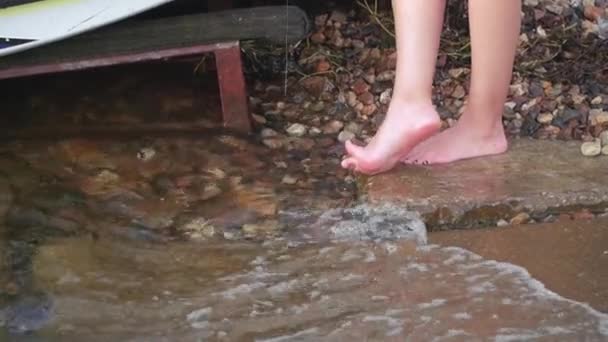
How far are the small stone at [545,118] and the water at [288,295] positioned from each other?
2.60 feet

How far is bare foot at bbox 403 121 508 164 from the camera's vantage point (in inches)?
99.4

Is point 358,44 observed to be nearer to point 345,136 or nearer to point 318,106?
point 318,106

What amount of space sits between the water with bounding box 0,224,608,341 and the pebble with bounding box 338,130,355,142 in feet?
2.03

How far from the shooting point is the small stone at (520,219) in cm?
231

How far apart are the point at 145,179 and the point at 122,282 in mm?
511

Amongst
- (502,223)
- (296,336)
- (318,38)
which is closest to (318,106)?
(318,38)

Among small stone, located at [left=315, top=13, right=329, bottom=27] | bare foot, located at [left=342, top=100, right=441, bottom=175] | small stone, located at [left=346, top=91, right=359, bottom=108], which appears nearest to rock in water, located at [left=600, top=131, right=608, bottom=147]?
bare foot, located at [left=342, top=100, right=441, bottom=175]

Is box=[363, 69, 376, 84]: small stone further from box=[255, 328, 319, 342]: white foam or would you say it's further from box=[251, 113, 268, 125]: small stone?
box=[255, 328, 319, 342]: white foam

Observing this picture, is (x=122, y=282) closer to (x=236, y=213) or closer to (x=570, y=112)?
(x=236, y=213)

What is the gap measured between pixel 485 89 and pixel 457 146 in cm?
18

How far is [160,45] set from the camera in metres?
2.79

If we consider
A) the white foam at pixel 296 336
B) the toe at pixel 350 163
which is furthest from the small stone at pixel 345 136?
the white foam at pixel 296 336

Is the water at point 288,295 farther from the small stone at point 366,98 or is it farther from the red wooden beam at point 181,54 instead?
the small stone at point 366,98

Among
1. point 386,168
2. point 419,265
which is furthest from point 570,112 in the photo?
point 419,265
